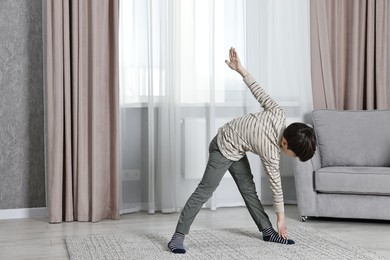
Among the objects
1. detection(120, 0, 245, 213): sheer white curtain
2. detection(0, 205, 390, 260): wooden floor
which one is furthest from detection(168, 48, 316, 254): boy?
detection(120, 0, 245, 213): sheer white curtain

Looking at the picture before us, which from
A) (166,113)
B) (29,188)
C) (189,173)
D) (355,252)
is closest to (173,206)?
(189,173)

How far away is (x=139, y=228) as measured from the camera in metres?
4.04

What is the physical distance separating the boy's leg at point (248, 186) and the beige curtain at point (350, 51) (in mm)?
1594

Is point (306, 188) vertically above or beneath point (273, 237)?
above

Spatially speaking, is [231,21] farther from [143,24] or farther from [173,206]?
[173,206]

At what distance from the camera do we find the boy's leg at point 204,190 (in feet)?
A: 11.0

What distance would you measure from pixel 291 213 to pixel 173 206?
859 mm

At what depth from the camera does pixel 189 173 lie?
4.73 m

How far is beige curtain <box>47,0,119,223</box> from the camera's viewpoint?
4.18 metres

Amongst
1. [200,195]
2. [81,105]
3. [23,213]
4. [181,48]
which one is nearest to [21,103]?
[81,105]

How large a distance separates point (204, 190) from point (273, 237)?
1.61 ft

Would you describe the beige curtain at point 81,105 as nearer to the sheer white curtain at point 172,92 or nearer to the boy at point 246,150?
the sheer white curtain at point 172,92

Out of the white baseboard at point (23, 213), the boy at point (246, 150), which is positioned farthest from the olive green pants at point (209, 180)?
the white baseboard at point (23, 213)

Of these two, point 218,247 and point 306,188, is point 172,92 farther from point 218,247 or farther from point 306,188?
point 218,247
